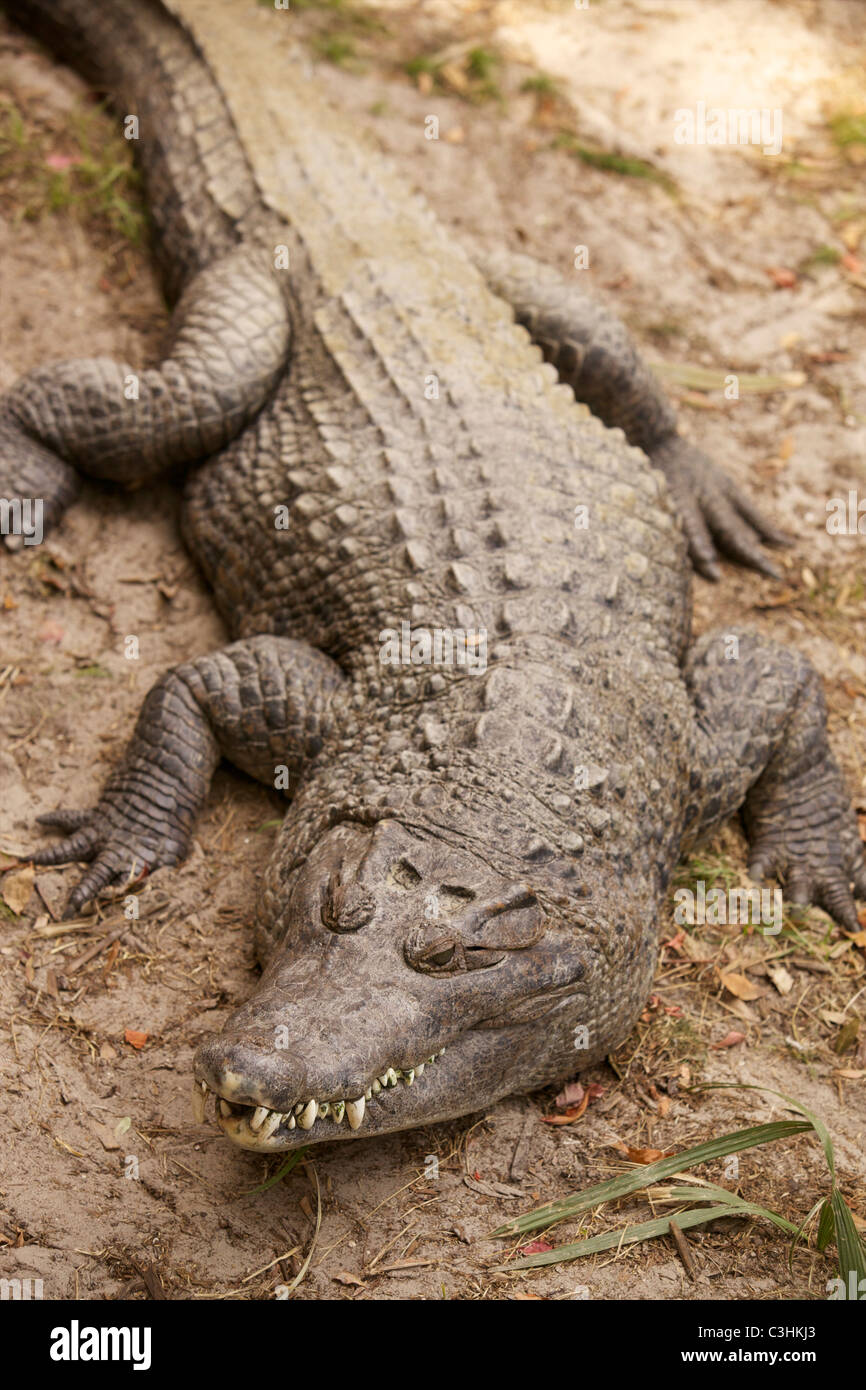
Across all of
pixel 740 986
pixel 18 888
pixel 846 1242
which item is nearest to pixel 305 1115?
pixel 846 1242

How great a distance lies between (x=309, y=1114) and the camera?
2.68 meters

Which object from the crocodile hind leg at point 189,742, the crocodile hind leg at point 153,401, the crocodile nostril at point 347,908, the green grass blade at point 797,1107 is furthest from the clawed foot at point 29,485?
the green grass blade at point 797,1107

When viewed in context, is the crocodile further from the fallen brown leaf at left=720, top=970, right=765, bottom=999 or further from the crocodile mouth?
the fallen brown leaf at left=720, top=970, right=765, bottom=999

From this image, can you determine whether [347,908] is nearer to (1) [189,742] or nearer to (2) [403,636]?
(2) [403,636]

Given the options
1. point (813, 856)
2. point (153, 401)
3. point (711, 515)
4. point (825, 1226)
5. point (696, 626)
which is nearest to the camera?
point (825, 1226)

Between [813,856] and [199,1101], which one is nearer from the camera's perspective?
[199,1101]

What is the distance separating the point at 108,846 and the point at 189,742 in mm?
433

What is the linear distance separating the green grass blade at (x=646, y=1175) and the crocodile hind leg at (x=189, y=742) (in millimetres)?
1570

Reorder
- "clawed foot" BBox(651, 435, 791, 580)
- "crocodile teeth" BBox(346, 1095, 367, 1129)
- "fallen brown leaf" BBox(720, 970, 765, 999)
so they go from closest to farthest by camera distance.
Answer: "crocodile teeth" BBox(346, 1095, 367, 1129)
"fallen brown leaf" BBox(720, 970, 765, 999)
"clawed foot" BBox(651, 435, 791, 580)

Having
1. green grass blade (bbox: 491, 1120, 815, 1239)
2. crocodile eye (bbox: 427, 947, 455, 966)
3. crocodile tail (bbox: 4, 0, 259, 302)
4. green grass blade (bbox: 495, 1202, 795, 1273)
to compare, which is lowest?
green grass blade (bbox: 495, 1202, 795, 1273)

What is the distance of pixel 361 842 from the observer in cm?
320

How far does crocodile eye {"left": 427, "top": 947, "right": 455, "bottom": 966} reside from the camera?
285 centimetres

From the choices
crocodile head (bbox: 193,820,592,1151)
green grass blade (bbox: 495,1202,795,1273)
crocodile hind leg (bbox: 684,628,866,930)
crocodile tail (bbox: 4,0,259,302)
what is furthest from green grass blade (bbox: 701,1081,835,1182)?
crocodile tail (bbox: 4,0,259,302)

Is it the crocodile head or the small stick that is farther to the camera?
the small stick
